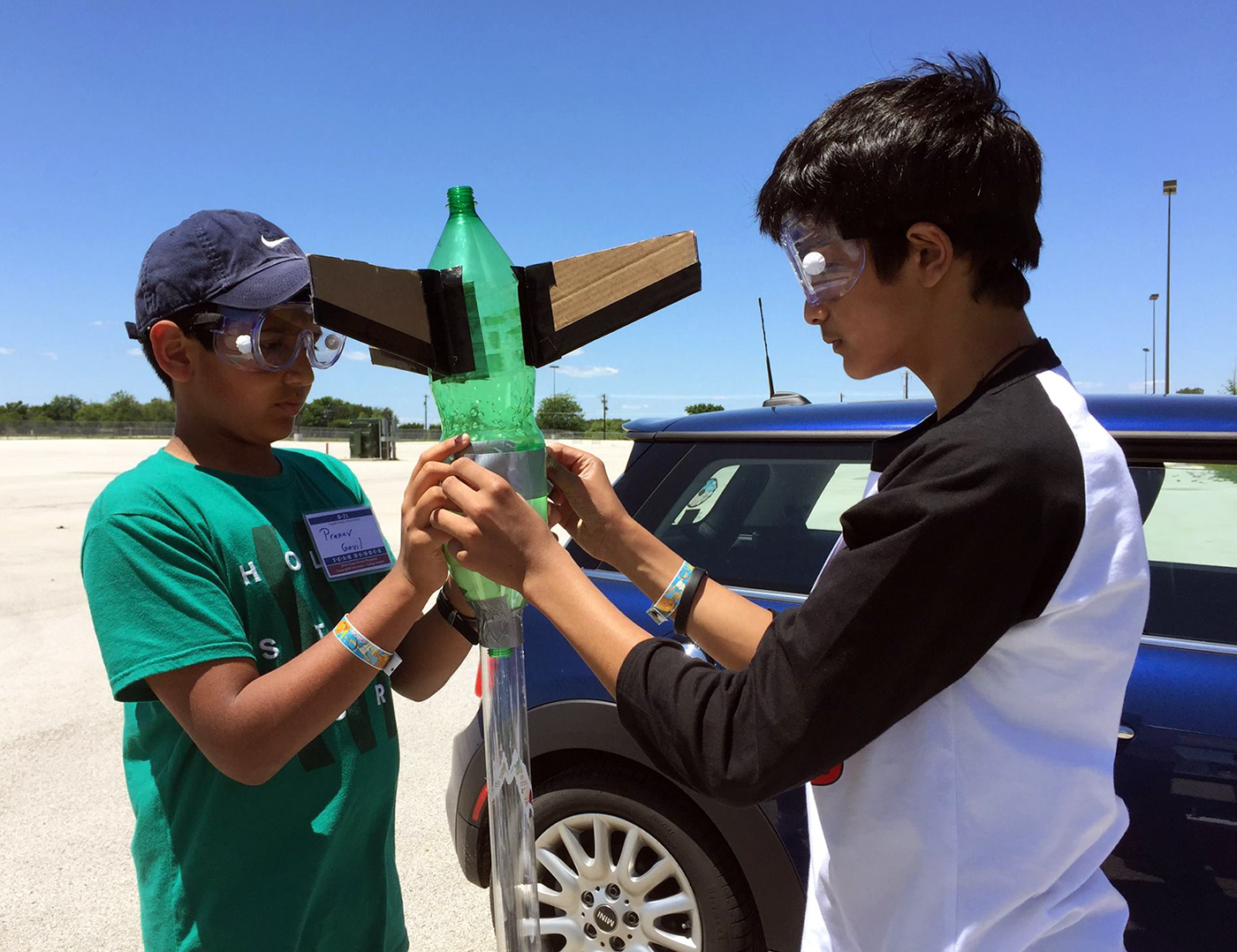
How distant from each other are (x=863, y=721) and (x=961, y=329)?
56cm

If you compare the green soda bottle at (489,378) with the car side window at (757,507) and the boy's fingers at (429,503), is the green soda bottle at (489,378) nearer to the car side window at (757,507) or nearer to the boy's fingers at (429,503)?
the boy's fingers at (429,503)

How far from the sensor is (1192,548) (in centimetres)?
314

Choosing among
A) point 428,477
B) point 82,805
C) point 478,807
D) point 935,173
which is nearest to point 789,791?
point 478,807

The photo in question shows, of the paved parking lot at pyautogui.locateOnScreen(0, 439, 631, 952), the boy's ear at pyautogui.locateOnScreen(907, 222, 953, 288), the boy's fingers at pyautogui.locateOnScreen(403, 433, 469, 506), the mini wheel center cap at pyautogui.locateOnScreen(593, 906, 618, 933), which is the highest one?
the boy's ear at pyautogui.locateOnScreen(907, 222, 953, 288)

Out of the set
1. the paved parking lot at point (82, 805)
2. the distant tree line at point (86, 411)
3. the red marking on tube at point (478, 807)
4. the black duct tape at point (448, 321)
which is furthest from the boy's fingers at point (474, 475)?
the distant tree line at point (86, 411)

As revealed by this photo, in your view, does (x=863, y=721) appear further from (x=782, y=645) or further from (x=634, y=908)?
(x=634, y=908)

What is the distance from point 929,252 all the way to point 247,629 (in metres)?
1.18

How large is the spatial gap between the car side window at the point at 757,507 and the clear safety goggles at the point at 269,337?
58.2 inches

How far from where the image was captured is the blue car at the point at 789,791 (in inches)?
A: 75.5

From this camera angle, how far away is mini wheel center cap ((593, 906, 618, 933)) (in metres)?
2.59

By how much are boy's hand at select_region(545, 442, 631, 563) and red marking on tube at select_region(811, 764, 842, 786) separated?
1.73 ft

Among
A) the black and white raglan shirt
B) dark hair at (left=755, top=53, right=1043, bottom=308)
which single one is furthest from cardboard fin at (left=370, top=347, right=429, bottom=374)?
dark hair at (left=755, top=53, right=1043, bottom=308)

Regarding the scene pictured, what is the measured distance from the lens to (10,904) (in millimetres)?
3057

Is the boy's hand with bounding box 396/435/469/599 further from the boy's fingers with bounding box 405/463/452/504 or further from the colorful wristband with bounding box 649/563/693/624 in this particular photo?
the colorful wristband with bounding box 649/563/693/624
